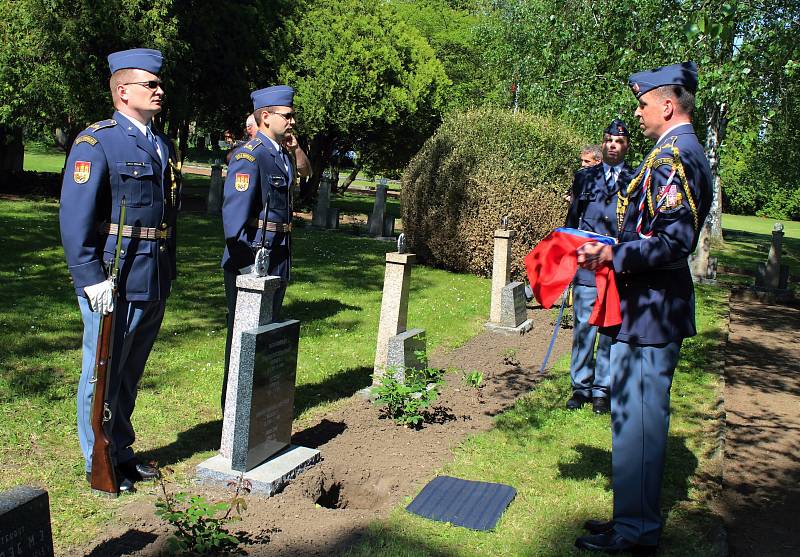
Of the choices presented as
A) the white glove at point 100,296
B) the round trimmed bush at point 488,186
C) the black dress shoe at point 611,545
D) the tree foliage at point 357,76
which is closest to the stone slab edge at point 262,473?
the white glove at point 100,296

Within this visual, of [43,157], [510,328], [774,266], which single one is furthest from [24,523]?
[43,157]

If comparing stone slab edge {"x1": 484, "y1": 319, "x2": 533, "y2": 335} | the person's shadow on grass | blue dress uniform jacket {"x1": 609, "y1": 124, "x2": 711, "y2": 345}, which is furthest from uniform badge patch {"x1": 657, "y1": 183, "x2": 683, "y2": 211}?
stone slab edge {"x1": 484, "y1": 319, "x2": 533, "y2": 335}

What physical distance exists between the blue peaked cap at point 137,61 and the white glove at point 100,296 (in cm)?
132

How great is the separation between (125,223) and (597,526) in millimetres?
3354

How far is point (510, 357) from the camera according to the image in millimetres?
9273

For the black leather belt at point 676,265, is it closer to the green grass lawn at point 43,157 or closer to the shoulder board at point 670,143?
the shoulder board at point 670,143

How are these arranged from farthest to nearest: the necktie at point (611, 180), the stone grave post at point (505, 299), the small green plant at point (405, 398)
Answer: the stone grave post at point (505, 299)
the necktie at point (611, 180)
the small green plant at point (405, 398)

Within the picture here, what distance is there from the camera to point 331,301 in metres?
11.7

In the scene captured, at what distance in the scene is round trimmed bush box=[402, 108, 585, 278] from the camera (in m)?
14.9

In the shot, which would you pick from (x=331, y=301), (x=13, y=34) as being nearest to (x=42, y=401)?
(x=331, y=301)

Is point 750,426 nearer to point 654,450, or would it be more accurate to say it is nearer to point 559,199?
point 654,450

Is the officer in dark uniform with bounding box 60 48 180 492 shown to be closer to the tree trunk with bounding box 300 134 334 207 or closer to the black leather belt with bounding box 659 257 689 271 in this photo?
the black leather belt with bounding box 659 257 689 271

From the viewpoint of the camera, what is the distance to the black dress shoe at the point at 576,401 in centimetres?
711

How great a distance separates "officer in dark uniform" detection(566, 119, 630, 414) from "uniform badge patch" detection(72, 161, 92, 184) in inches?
168
